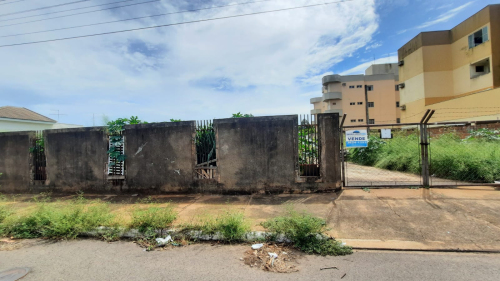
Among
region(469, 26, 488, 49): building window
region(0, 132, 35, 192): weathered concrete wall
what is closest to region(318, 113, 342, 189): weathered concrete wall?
region(0, 132, 35, 192): weathered concrete wall

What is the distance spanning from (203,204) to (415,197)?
5.31 m

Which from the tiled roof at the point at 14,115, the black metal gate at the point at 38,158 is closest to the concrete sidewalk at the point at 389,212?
the black metal gate at the point at 38,158

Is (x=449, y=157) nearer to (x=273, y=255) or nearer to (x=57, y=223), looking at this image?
(x=273, y=255)

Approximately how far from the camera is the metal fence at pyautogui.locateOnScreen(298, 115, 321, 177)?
6.84 meters

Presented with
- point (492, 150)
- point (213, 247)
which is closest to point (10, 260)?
point (213, 247)

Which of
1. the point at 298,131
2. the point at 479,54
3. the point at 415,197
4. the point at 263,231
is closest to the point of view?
the point at 263,231

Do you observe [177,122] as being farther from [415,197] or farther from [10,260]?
[415,197]

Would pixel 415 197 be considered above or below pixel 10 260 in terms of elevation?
above

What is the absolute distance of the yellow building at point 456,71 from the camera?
2127cm

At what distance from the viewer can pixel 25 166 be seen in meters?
8.62

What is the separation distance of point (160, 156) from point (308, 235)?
5.16m

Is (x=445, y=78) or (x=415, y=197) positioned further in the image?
(x=445, y=78)

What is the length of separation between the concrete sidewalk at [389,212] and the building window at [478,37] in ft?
83.7

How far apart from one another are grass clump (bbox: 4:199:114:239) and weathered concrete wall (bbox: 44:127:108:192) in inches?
110
